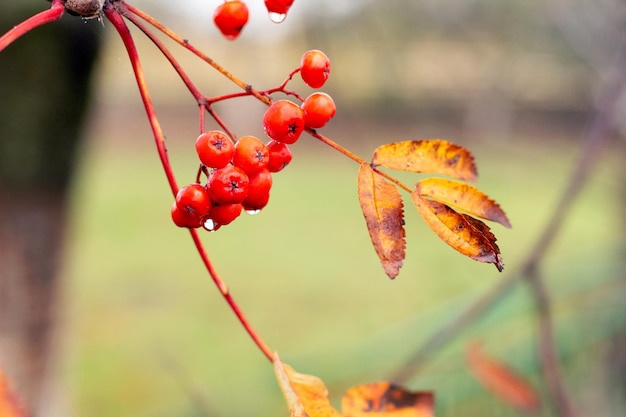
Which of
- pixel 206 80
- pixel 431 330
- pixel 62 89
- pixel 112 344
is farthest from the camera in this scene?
pixel 206 80

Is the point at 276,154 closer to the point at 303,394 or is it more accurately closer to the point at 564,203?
the point at 303,394

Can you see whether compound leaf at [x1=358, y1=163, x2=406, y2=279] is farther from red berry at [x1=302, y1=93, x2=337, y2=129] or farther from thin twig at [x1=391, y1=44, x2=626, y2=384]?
thin twig at [x1=391, y1=44, x2=626, y2=384]

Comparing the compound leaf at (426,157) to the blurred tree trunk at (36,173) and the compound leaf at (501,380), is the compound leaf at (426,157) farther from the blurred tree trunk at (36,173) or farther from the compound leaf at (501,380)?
the blurred tree trunk at (36,173)

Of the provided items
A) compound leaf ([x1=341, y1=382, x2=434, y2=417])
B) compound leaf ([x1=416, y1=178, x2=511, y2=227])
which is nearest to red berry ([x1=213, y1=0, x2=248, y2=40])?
compound leaf ([x1=416, y1=178, x2=511, y2=227])

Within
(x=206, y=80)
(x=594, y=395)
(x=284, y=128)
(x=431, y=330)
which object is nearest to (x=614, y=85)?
(x=284, y=128)

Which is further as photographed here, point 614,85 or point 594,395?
point 594,395

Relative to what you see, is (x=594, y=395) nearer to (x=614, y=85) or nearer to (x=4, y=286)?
(x=614, y=85)

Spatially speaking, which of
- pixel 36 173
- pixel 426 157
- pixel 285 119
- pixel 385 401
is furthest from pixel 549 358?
pixel 36 173
